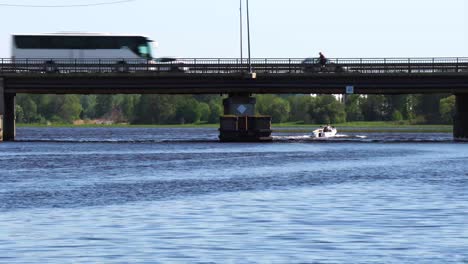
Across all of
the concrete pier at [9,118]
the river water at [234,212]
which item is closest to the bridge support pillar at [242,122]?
the concrete pier at [9,118]

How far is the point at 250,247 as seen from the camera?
3272cm

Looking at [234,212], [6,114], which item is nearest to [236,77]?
[6,114]

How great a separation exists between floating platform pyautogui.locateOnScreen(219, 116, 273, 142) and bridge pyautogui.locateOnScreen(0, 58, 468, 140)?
5002mm

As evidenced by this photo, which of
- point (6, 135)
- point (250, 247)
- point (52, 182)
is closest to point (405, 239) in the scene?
point (250, 247)

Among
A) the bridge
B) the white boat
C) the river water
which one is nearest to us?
the river water

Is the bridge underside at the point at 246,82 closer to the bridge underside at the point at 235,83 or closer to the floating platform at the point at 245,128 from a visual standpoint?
the bridge underside at the point at 235,83

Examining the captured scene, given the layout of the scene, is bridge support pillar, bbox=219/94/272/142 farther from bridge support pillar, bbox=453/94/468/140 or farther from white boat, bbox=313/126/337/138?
white boat, bbox=313/126/337/138

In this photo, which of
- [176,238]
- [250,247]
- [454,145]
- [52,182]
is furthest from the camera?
[454,145]

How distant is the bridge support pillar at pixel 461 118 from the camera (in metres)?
130

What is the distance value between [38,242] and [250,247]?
621 centimetres

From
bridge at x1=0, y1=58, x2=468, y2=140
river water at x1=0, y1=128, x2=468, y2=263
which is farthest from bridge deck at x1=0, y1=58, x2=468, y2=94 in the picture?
river water at x1=0, y1=128, x2=468, y2=263

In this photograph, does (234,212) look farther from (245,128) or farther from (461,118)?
(461,118)

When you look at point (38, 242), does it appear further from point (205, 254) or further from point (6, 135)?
point (6, 135)

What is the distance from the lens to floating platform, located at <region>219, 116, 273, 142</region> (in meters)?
128
